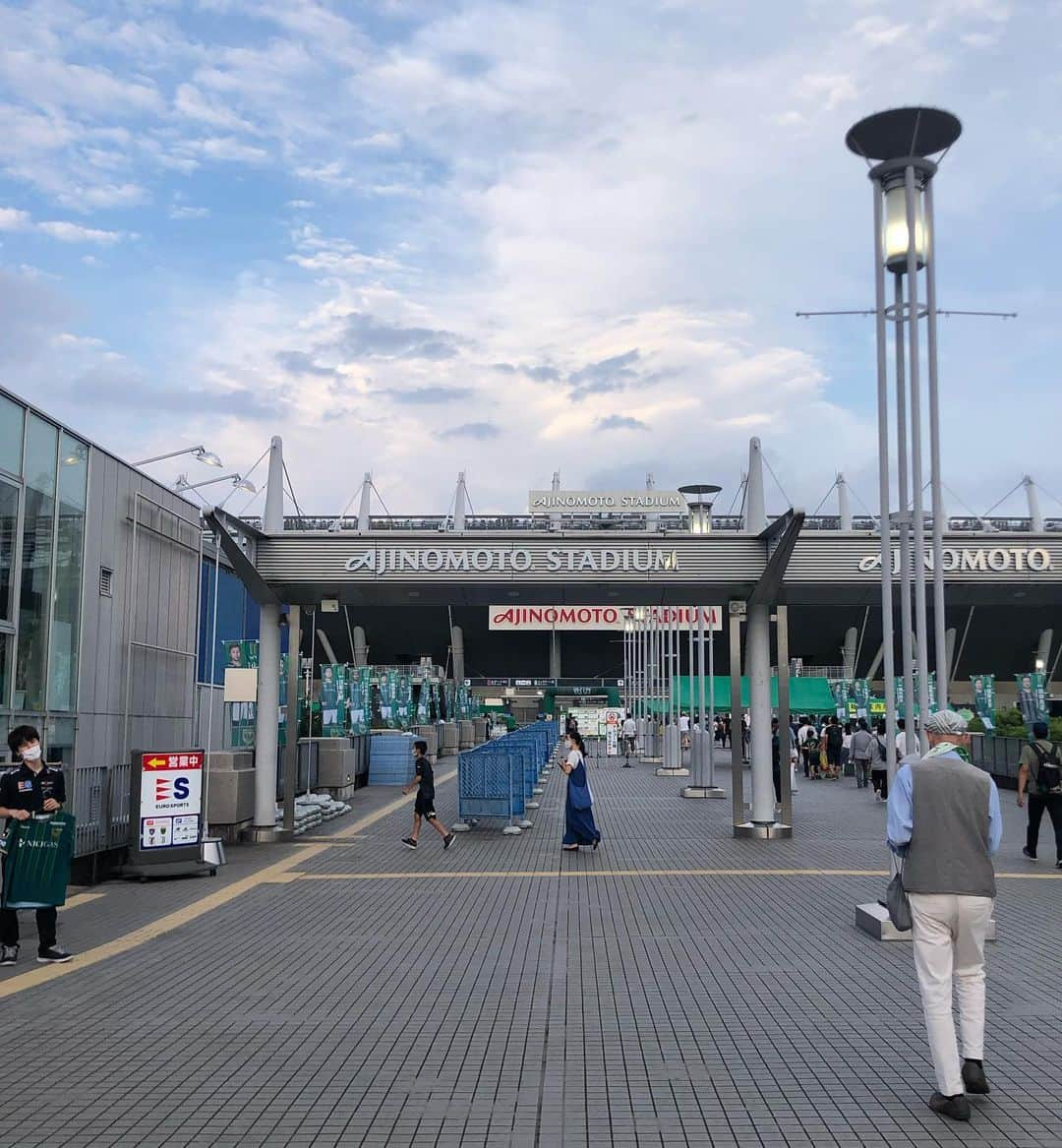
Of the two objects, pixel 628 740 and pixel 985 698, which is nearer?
pixel 985 698

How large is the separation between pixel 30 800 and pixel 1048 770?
10817 mm

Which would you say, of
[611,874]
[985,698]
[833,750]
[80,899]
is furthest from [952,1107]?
[985,698]

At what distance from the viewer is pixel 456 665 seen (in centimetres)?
7556

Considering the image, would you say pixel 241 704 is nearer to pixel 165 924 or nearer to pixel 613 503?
pixel 165 924

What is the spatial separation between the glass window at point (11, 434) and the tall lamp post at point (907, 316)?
27.3ft

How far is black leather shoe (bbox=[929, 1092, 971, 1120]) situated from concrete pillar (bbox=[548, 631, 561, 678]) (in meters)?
71.5

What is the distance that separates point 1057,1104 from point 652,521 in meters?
47.4

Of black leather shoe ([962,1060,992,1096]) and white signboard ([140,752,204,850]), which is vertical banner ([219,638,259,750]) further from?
black leather shoe ([962,1060,992,1096])

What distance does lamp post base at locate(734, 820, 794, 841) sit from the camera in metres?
17.0

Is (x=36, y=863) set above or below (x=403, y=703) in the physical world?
below

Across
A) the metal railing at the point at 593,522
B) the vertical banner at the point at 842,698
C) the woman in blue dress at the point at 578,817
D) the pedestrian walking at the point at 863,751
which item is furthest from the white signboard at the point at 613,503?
the woman in blue dress at the point at 578,817

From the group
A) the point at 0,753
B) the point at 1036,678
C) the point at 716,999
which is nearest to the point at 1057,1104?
the point at 716,999

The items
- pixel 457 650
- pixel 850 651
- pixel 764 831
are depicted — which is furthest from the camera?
pixel 457 650

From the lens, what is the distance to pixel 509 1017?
7.12 metres
